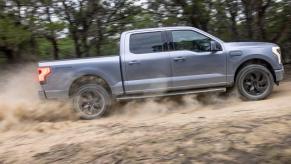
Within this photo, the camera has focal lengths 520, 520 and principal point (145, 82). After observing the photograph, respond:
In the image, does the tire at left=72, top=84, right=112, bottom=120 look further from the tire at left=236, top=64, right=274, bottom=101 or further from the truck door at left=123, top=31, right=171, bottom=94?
the tire at left=236, top=64, right=274, bottom=101

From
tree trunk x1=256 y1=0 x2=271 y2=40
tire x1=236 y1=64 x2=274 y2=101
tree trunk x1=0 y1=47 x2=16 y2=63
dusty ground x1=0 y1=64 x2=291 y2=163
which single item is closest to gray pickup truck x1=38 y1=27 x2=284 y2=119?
tire x1=236 y1=64 x2=274 y2=101

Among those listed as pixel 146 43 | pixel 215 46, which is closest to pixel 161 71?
pixel 146 43

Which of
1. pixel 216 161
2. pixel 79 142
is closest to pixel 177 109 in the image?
pixel 79 142

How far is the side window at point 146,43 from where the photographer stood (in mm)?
10523

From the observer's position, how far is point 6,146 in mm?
8234

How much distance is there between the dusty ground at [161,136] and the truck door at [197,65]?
0.54 metres

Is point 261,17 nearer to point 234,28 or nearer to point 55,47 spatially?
point 234,28

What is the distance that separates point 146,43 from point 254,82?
7.70ft

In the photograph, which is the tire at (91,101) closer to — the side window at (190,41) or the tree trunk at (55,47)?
the side window at (190,41)

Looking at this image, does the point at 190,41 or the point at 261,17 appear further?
the point at 261,17

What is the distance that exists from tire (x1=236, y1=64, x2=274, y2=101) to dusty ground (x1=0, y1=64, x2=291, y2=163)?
0.39m

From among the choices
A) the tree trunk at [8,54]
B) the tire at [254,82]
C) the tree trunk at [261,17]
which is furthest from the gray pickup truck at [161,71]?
the tree trunk at [261,17]

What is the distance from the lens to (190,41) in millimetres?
10594

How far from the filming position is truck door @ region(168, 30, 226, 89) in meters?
10.4
